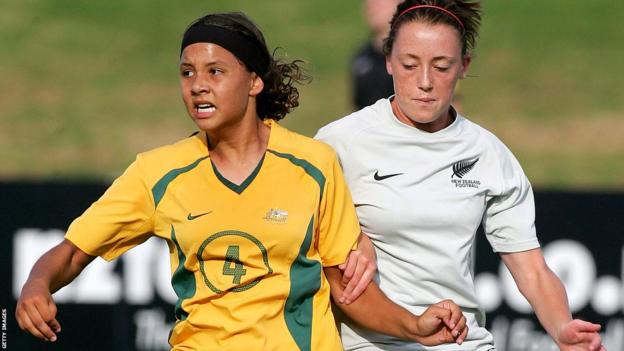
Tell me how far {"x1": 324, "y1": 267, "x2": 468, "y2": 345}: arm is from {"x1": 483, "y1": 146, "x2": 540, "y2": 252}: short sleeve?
57 centimetres

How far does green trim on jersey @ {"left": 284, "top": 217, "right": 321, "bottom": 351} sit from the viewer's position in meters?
4.01

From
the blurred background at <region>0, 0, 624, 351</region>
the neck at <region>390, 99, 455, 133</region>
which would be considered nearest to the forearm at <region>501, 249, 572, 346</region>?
the neck at <region>390, 99, 455, 133</region>

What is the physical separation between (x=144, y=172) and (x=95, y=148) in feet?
29.3

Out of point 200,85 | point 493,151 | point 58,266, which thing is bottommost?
point 58,266

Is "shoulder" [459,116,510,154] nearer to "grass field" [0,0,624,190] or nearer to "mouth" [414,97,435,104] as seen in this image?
"mouth" [414,97,435,104]

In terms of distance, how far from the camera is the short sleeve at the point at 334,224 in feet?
13.5

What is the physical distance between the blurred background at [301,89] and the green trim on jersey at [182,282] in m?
7.39

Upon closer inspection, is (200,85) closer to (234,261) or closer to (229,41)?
(229,41)

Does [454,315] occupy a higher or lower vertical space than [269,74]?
lower

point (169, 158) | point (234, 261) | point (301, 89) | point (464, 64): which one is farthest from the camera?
point (301, 89)

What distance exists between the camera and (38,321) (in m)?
3.77

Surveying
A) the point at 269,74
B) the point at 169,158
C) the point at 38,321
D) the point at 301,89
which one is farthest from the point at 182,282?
the point at 301,89

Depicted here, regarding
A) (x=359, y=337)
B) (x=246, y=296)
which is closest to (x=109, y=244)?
(x=246, y=296)

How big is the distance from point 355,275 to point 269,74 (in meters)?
0.75
